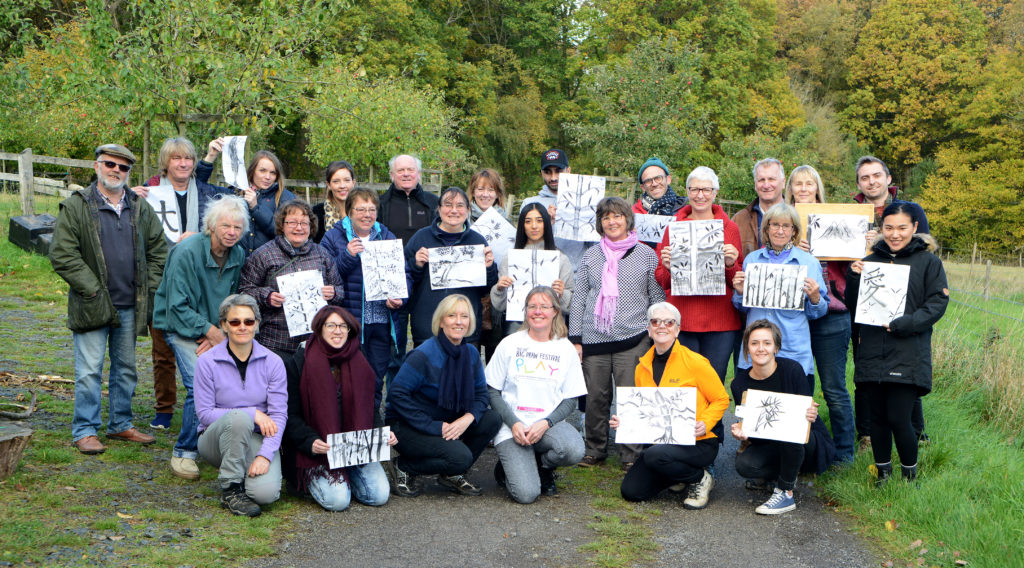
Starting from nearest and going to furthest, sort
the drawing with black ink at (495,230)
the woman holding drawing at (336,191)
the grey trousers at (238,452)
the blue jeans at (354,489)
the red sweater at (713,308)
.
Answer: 1. the grey trousers at (238,452)
2. the blue jeans at (354,489)
3. the red sweater at (713,308)
4. the woman holding drawing at (336,191)
5. the drawing with black ink at (495,230)

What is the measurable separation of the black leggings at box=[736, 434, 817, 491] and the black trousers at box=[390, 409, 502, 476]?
1.81 meters

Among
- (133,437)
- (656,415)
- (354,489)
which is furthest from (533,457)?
(133,437)

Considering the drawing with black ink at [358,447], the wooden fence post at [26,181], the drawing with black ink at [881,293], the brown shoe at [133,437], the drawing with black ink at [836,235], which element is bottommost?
the brown shoe at [133,437]

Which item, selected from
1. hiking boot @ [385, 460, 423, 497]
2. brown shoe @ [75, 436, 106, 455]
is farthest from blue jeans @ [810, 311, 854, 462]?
brown shoe @ [75, 436, 106, 455]

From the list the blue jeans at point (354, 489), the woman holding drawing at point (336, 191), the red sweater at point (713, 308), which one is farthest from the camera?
the woman holding drawing at point (336, 191)

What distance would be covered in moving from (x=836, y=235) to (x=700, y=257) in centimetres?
102

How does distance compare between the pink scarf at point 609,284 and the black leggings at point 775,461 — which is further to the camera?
the pink scarf at point 609,284

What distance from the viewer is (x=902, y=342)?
19.6 feet

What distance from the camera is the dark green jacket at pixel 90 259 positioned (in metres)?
6.15

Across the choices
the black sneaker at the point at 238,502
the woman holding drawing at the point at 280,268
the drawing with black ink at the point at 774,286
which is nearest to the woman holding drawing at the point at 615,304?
the drawing with black ink at the point at 774,286

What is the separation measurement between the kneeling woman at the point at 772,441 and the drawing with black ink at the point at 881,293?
60cm

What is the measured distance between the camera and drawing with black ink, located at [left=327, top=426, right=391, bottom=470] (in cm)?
571

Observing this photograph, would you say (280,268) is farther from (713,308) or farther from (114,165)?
(713,308)

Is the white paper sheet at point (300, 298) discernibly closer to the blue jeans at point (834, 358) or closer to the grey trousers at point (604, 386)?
the grey trousers at point (604, 386)
